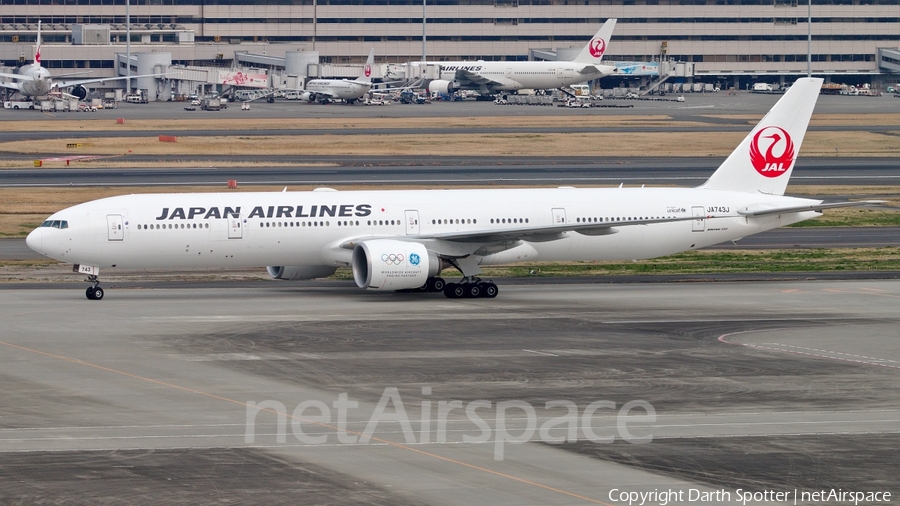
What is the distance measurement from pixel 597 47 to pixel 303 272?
461ft

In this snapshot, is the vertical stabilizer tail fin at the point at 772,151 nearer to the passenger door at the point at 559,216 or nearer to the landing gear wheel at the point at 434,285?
the passenger door at the point at 559,216

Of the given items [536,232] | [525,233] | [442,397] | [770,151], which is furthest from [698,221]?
[442,397]

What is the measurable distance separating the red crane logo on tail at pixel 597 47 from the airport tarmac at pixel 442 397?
139 meters

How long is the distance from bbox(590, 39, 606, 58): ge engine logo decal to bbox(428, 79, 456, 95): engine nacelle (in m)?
21.6

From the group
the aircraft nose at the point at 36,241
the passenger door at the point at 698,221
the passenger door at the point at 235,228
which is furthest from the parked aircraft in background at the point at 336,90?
the aircraft nose at the point at 36,241

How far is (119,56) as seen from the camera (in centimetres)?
19700

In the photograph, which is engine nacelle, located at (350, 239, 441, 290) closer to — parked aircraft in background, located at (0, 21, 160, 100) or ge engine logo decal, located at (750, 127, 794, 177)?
ge engine logo decal, located at (750, 127, 794, 177)

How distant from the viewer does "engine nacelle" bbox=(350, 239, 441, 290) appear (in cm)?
4319

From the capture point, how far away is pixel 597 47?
18162 centimetres

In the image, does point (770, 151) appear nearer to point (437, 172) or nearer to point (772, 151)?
point (772, 151)

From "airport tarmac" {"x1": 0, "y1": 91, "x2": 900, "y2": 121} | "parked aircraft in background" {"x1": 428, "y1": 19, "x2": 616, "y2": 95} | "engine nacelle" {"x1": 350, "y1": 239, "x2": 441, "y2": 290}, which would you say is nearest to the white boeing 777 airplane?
"engine nacelle" {"x1": 350, "y1": 239, "x2": 441, "y2": 290}

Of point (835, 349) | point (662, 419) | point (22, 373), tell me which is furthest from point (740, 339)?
point (22, 373)

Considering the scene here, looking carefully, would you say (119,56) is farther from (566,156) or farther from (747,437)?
(747,437)

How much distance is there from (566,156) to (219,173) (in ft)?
95.7
